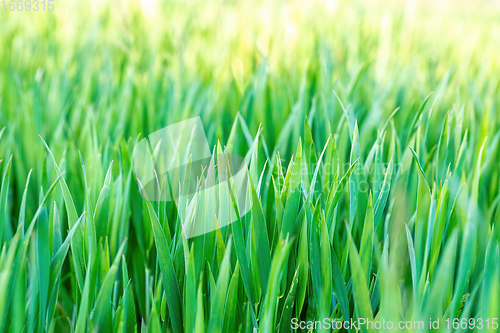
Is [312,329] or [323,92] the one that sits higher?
[323,92]

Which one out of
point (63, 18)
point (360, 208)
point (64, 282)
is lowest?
point (64, 282)

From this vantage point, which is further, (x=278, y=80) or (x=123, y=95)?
(x=278, y=80)

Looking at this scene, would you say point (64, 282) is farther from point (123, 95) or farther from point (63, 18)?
point (63, 18)

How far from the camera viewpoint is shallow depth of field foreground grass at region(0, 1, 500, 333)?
1.30 ft

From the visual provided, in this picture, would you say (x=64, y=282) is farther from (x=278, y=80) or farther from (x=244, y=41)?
(x=244, y=41)

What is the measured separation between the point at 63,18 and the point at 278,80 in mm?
1047

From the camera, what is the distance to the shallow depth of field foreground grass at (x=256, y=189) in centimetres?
40

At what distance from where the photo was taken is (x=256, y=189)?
47cm

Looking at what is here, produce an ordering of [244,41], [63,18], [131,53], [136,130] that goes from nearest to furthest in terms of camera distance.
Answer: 1. [136,130]
2. [131,53]
3. [244,41]
4. [63,18]

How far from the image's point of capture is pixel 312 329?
1.39ft

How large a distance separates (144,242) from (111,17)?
4.19ft

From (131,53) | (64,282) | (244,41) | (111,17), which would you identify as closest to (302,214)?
(64,282)

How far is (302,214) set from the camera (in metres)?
0.47

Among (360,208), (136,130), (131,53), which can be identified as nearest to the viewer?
(360,208)
